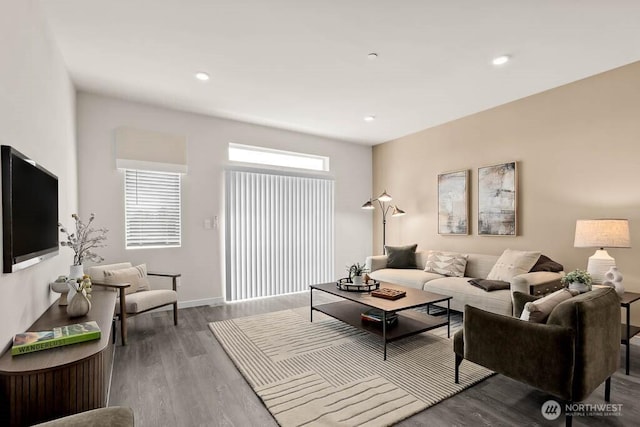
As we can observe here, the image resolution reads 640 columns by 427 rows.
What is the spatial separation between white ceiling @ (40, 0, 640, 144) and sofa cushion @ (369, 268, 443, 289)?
2.25 metres

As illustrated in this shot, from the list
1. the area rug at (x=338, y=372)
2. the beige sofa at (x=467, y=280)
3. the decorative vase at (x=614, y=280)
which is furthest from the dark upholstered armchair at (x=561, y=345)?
the beige sofa at (x=467, y=280)

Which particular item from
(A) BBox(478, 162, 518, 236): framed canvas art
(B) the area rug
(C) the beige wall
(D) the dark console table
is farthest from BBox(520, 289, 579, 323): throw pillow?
(D) the dark console table

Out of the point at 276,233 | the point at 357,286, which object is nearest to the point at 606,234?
the point at 357,286

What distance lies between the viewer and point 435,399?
7.09 feet

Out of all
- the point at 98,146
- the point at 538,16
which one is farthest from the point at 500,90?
the point at 98,146

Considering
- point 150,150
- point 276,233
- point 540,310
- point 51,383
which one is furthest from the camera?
point 276,233

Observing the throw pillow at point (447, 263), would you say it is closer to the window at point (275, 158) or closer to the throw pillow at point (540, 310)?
the throw pillow at point (540, 310)

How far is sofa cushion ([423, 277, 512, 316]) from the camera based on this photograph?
3236mm

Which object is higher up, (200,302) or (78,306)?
(78,306)

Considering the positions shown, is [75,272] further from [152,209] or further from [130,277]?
[152,209]

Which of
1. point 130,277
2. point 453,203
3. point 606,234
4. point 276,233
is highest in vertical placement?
point 453,203

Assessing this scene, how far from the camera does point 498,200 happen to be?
4.26 metres

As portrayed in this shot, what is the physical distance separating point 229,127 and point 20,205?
3283mm

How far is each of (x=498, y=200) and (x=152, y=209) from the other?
4.54 meters
